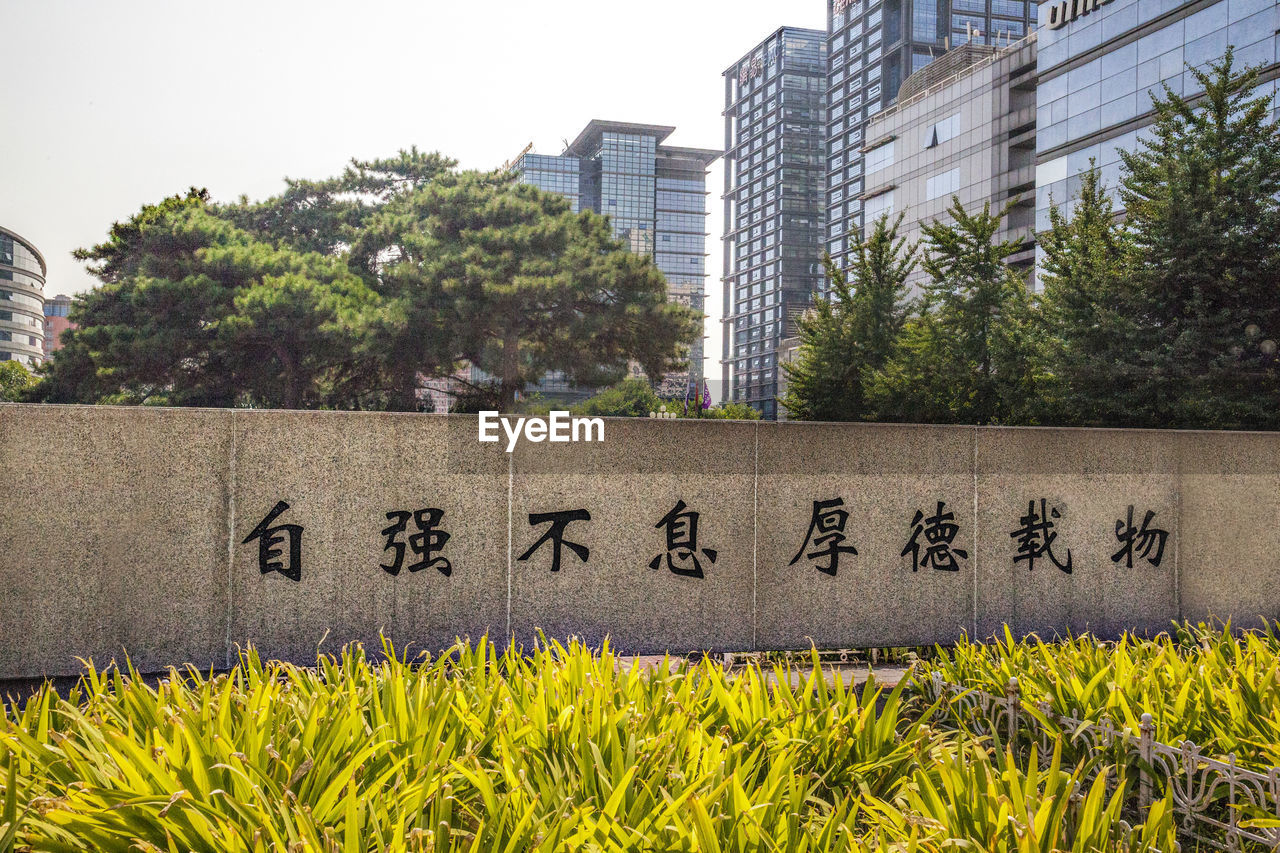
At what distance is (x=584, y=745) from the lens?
335cm

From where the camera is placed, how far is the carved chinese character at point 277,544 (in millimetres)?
7516

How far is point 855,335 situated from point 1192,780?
42033 millimetres

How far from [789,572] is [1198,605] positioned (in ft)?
14.3

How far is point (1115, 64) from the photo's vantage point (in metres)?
52.7

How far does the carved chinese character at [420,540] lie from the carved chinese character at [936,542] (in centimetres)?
399

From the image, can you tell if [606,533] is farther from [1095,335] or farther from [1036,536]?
[1095,335]

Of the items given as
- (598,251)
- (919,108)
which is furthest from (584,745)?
(919,108)

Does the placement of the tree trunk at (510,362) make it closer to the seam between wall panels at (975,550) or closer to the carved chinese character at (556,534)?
the seam between wall panels at (975,550)

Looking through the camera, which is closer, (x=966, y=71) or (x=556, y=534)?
(x=556, y=534)

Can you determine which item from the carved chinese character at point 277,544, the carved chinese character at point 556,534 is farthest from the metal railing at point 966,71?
the carved chinese character at point 277,544

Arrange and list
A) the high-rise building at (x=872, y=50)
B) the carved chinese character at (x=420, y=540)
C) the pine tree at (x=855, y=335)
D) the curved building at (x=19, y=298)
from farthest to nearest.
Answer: the high-rise building at (x=872, y=50) → the curved building at (x=19, y=298) → the pine tree at (x=855, y=335) → the carved chinese character at (x=420, y=540)

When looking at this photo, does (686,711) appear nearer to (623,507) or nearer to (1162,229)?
(623,507)

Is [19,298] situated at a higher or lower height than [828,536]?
higher

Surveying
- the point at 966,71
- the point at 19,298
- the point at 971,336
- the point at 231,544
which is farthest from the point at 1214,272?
the point at 19,298
